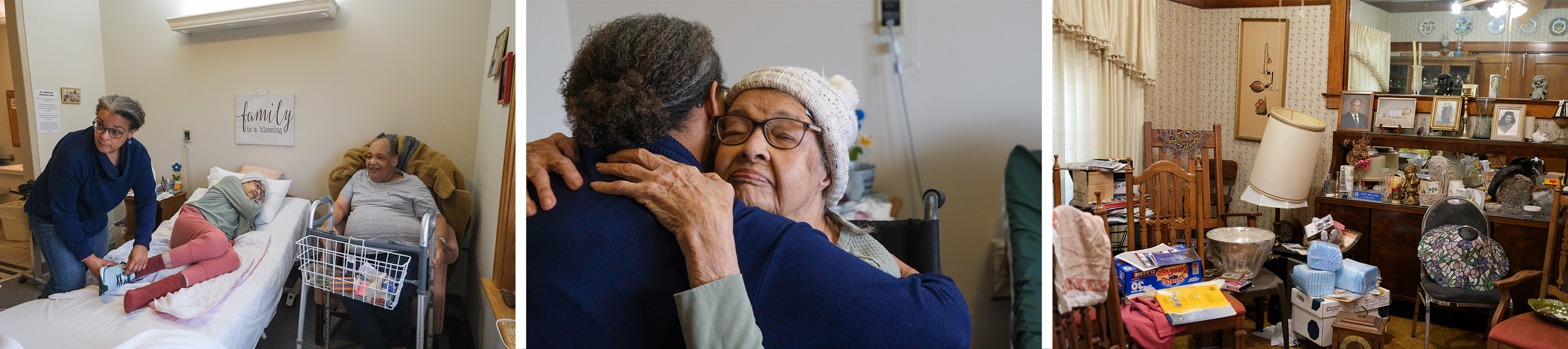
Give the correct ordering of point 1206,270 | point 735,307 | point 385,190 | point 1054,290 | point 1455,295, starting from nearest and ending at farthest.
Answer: point 735,307
point 1054,290
point 385,190
point 1206,270
point 1455,295

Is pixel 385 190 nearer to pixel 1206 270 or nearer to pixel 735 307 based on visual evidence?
pixel 735 307

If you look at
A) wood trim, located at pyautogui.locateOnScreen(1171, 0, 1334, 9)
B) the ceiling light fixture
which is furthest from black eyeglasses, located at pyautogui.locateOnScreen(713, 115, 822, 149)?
wood trim, located at pyautogui.locateOnScreen(1171, 0, 1334, 9)

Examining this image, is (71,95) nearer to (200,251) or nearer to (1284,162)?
(200,251)

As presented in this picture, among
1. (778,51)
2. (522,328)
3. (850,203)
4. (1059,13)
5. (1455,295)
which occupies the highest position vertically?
(1059,13)

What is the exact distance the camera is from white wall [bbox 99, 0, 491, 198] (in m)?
1.15

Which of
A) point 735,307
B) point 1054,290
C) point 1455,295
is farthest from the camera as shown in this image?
point 1455,295

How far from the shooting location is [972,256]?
84cm

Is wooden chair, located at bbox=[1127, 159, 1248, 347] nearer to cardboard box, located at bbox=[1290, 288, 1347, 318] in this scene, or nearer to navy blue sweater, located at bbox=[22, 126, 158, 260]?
cardboard box, located at bbox=[1290, 288, 1347, 318]

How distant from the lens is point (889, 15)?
824 millimetres

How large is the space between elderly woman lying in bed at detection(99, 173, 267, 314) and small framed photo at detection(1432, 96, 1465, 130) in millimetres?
4619

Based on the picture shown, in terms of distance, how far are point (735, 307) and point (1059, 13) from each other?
91cm

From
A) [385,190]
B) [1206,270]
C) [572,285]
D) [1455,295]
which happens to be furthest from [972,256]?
[1455,295]

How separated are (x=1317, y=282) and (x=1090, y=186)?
2.21 metres

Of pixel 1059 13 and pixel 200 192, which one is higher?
pixel 1059 13
